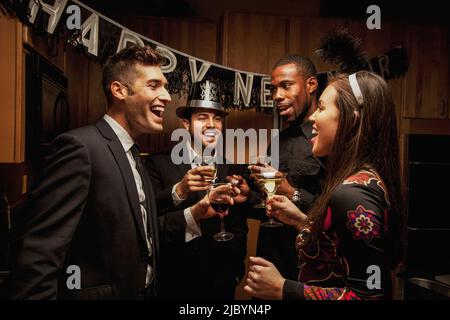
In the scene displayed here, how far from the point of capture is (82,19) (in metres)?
1.69

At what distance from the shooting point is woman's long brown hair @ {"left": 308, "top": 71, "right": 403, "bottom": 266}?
45.7 inches

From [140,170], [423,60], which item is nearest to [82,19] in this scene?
[140,170]

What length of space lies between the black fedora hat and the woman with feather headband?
3.08 feet

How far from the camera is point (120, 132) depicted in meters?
1.52

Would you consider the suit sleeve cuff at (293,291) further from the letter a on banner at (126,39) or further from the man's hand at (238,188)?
the letter a on banner at (126,39)

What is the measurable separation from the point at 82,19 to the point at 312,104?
50.6 inches

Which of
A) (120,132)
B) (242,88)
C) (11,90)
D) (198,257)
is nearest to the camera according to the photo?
(120,132)

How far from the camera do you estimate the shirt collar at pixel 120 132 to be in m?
1.52

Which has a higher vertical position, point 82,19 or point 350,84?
point 82,19

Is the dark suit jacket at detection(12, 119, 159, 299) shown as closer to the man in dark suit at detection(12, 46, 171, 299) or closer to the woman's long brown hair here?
the man in dark suit at detection(12, 46, 171, 299)

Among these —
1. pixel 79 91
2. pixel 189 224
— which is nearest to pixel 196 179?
pixel 189 224

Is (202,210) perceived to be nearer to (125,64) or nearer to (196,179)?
(196,179)

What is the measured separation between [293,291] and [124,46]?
53.0 inches
